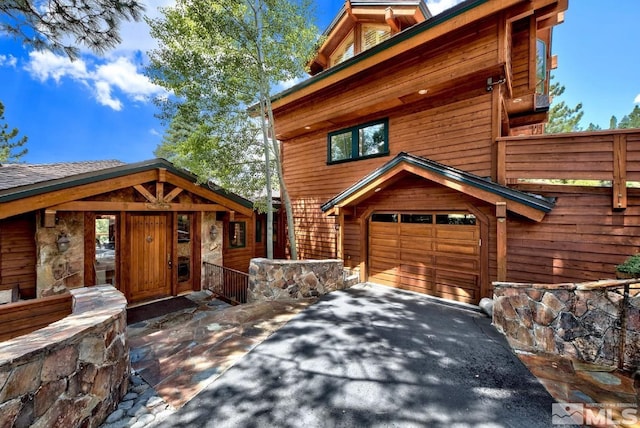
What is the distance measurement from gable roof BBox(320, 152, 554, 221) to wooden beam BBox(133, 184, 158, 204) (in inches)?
184

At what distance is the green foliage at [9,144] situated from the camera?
47.3 feet

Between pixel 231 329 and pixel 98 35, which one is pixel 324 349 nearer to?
pixel 231 329

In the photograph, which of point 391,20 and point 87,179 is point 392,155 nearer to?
point 391,20

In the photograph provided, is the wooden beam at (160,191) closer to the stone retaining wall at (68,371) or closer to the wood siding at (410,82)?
the stone retaining wall at (68,371)

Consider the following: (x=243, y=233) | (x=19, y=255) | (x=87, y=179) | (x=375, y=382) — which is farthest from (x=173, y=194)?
(x=375, y=382)

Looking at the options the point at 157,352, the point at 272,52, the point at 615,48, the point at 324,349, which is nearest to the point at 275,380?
the point at 324,349

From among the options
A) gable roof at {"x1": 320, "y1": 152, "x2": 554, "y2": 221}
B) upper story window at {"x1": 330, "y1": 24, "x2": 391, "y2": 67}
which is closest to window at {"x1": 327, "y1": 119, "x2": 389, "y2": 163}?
gable roof at {"x1": 320, "y1": 152, "x2": 554, "y2": 221}

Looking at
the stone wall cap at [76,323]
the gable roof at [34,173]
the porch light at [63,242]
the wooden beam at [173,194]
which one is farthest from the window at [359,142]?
the porch light at [63,242]

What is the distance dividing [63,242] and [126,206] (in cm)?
131

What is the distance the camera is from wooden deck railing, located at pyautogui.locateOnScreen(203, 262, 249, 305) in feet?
22.3

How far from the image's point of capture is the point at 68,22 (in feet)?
11.4

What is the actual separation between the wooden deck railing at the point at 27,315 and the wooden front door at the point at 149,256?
2.35m

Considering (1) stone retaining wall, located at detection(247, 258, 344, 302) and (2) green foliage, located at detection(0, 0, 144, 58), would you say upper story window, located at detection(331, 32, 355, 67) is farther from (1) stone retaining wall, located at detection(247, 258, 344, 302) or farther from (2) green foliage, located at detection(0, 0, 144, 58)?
(1) stone retaining wall, located at detection(247, 258, 344, 302)

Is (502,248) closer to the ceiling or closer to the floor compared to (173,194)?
closer to the floor
